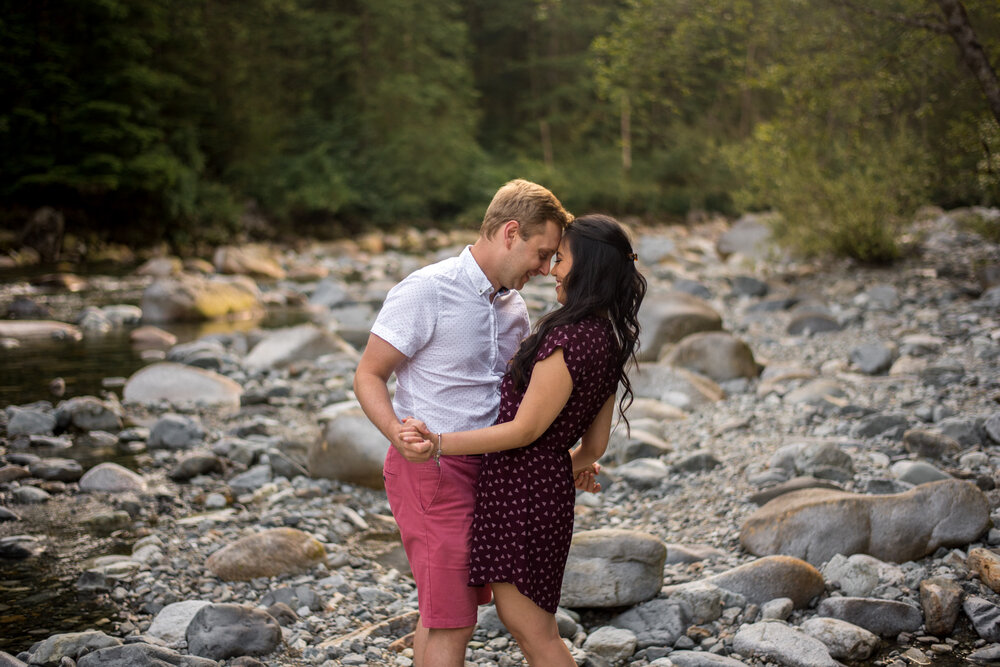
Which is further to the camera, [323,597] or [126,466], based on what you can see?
[126,466]

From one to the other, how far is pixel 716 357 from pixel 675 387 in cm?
89

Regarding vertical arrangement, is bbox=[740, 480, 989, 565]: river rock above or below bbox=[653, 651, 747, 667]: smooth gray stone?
above

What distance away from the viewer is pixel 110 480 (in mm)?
5715

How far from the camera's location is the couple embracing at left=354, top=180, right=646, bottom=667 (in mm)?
2393

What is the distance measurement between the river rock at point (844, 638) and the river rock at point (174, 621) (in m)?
2.51

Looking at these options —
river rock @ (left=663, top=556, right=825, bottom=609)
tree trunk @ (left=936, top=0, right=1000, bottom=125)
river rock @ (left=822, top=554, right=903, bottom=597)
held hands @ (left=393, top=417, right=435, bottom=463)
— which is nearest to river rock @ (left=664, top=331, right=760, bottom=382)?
tree trunk @ (left=936, top=0, right=1000, bottom=125)

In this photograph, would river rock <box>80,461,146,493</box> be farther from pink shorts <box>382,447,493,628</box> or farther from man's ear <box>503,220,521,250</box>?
man's ear <box>503,220,521,250</box>

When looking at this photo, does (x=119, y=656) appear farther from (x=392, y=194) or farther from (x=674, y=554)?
(x=392, y=194)

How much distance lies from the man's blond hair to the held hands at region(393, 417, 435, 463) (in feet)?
1.96

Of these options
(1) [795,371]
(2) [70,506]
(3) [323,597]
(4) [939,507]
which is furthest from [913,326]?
(2) [70,506]

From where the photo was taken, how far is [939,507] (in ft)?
13.4

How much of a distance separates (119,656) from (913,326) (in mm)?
8394

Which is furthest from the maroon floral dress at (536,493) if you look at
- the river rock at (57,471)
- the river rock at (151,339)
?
the river rock at (151,339)

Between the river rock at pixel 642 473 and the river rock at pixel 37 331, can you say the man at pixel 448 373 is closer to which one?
the river rock at pixel 642 473
